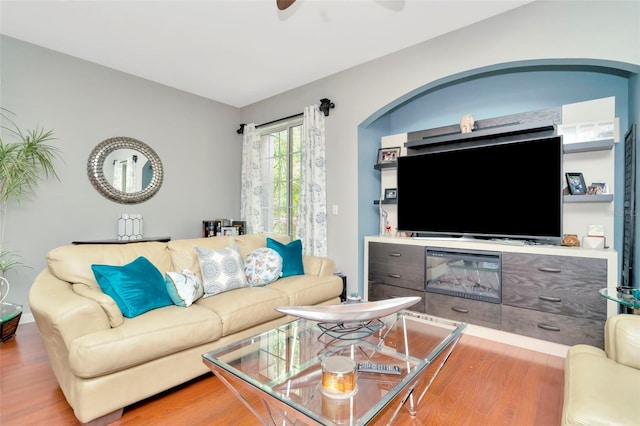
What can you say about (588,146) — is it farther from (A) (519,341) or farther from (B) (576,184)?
(A) (519,341)

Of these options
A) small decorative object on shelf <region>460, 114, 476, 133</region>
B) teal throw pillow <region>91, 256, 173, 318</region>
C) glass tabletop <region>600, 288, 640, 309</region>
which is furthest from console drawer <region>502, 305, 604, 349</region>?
teal throw pillow <region>91, 256, 173, 318</region>

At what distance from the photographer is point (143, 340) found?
1680 mm

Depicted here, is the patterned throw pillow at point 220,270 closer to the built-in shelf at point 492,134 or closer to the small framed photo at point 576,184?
the built-in shelf at point 492,134

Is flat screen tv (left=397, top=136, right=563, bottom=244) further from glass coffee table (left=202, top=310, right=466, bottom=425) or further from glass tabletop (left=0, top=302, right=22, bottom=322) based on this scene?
glass tabletop (left=0, top=302, right=22, bottom=322)

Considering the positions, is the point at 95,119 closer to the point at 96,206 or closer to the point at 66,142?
the point at 66,142

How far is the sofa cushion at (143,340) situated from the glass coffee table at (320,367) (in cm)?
41

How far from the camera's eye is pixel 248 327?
89.0 inches

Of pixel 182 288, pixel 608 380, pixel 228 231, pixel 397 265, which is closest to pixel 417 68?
pixel 397 265

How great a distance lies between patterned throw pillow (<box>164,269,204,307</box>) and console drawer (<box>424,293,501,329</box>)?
2134mm

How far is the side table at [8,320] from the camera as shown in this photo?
2.59 m

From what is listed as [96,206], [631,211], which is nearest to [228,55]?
[96,206]

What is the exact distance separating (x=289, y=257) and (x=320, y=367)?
64.8 inches

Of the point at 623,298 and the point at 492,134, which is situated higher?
the point at 492,134

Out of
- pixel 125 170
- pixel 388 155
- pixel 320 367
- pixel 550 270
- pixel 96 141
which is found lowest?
pixel 320 367
